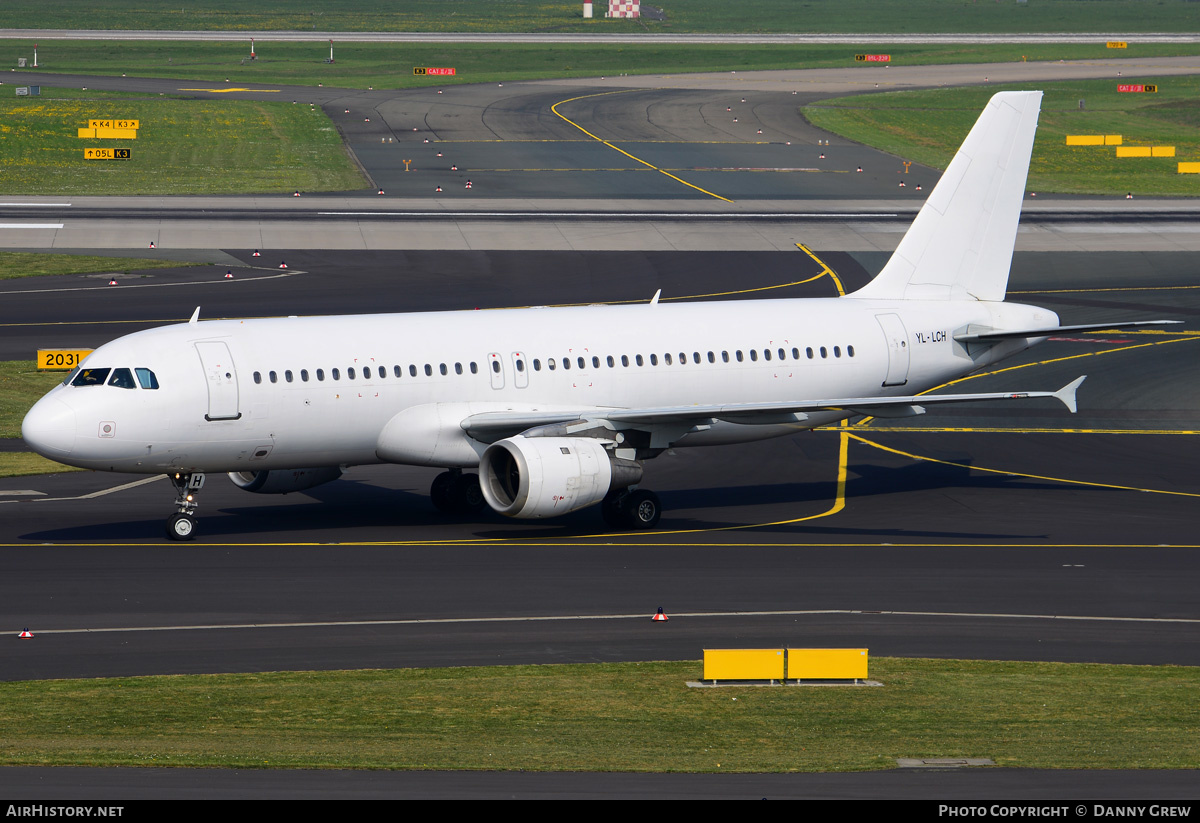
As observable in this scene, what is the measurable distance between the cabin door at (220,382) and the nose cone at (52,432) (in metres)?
2.98

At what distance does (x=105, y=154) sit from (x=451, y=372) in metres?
81.9

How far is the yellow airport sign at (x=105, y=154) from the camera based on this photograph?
4451 inches

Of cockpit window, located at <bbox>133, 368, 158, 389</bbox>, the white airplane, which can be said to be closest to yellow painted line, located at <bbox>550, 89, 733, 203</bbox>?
the white airplane

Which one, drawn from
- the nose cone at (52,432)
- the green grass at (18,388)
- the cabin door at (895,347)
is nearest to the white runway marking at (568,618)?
the nose cone at (52,432)

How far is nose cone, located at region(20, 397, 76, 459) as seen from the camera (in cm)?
3612

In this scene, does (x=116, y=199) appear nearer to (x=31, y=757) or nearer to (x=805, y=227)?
(x=805, y=227)

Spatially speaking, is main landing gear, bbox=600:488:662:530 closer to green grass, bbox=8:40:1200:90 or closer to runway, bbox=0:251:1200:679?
runway, bbox=0:251:1200:679

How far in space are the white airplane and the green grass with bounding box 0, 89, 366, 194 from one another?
6316 cm

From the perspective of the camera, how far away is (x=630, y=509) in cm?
4041

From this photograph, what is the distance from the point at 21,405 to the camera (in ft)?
175

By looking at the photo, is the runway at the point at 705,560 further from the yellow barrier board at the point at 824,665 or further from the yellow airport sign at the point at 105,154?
the yellow airport sign at the point at 105,154

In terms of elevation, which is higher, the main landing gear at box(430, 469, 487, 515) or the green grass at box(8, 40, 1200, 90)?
the green grass at box(8, 40, 1200, 90)

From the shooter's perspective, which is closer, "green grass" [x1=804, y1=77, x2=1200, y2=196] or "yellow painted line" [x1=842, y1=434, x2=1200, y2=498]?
"yellow painted line" [x1=842, y1=434, x2=1200, y2=498]

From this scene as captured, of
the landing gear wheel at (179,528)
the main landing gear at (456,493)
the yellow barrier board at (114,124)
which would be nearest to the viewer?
the landing gear wheel at (179,528)
